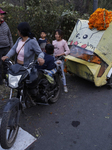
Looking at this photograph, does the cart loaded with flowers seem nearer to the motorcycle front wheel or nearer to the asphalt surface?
the asphalt surface

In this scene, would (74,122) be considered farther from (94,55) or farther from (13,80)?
(94,55)

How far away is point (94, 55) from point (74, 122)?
1.76 metres

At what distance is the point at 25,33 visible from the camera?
2.71m

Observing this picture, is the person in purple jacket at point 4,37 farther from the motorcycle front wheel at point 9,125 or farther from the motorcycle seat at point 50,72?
the motorcycle front wheel at point 9,125

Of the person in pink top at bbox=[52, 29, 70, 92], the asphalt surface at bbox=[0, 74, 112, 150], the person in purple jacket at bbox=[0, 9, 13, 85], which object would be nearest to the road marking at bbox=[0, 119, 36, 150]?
the asphalt surface at bbox=[0, 74, 112, 150]

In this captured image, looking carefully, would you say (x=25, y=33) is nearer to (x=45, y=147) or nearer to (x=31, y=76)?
(x=31, y=76)

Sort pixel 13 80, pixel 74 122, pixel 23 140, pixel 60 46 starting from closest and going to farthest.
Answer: pixel 13 80 → pixel 23 140 → pixel 74 122 → pixel 60 46

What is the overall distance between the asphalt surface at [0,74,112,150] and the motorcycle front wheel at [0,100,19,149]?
0.31m

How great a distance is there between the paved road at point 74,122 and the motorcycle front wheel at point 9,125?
0.33 meters

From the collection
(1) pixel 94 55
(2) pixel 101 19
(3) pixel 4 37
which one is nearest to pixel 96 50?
(1) pixel 94 55

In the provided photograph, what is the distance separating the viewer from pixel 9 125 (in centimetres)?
229

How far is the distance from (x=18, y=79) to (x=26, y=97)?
1.84 ft

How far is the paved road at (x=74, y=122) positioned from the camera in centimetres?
254

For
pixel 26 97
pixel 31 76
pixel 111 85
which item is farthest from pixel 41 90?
pixel 111 85
